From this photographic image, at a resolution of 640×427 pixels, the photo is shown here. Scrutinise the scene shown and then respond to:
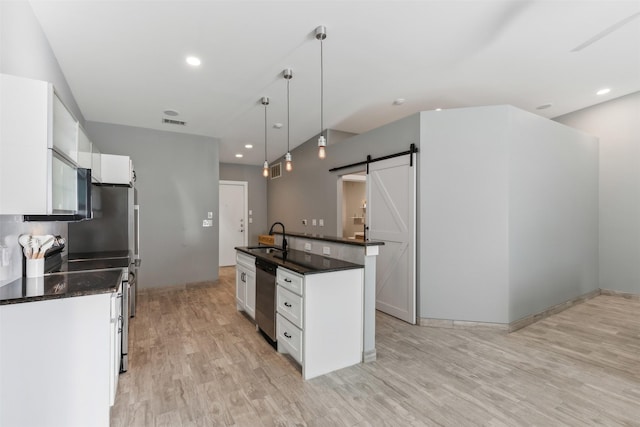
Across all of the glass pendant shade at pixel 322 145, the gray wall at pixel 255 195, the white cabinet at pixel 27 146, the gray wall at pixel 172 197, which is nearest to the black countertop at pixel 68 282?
the white cabinet at pixel 27 146

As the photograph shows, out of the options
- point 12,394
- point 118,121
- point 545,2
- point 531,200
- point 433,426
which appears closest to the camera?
point 12,394

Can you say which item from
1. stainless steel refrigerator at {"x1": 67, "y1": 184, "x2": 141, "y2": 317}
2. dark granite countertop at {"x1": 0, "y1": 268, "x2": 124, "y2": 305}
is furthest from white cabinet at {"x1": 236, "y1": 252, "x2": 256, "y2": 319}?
dark granite countertop at {"x1": 0, "y1": 268, "x2": 124, "y2": 305}

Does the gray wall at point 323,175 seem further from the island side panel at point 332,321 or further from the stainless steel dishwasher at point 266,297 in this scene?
the stainless steel dishwasher at point 266,297

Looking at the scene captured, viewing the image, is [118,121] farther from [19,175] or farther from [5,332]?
[5,332]

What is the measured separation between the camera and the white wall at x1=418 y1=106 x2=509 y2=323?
3451 millimetres

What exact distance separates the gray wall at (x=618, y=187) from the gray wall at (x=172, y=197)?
6.72m

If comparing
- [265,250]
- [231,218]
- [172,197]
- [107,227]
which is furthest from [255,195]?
[107,227]

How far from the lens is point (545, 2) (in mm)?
2461

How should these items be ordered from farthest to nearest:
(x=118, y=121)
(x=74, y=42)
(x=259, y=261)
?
(x=118, y=121) < (x=259, y=261) < (x=74, y=42)

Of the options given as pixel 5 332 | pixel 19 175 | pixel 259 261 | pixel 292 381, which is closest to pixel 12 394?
pixel 5 332

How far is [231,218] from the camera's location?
7.84 meters

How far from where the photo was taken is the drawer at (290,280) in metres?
2.51

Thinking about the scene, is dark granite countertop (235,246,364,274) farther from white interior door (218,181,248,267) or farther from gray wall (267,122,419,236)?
white interior door (218,181,248,267)

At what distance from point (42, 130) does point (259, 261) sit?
2.12 meters
